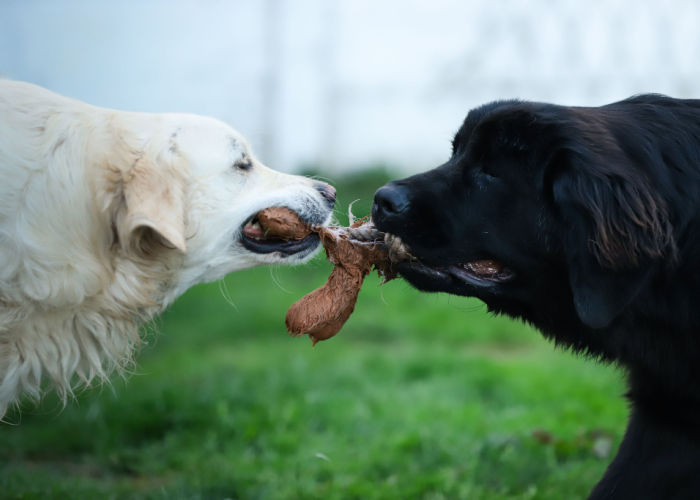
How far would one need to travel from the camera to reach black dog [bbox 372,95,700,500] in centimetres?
224

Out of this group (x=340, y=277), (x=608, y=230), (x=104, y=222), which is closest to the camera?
(x=608, y=230)

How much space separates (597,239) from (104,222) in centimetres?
180

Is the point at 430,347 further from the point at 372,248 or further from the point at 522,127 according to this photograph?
the point at 522,127

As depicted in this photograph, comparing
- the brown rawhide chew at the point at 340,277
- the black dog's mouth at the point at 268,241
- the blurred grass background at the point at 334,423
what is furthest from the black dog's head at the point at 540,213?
the black dog's mouth at the point at 268,241

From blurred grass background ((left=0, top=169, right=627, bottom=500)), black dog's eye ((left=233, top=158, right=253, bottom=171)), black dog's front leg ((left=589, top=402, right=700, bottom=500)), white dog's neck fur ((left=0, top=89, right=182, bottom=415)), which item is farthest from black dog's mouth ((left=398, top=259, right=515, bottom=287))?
white dog's neck fur ((left=0, top=89, right=182, bottom=415))

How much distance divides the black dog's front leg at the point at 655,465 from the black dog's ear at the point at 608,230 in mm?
504

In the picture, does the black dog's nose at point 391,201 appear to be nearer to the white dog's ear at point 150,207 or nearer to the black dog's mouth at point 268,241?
the black dog's mouth at point 268,241

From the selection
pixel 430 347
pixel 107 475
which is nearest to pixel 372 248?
pixel 107 475

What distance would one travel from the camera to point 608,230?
2.19m

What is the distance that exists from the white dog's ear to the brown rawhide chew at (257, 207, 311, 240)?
1.21 ft

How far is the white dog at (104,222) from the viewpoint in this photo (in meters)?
2.56

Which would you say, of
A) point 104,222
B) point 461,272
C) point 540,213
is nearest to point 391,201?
point 461,272

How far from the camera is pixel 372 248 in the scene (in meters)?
2.85

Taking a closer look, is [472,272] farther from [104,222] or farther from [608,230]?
[104,222]
